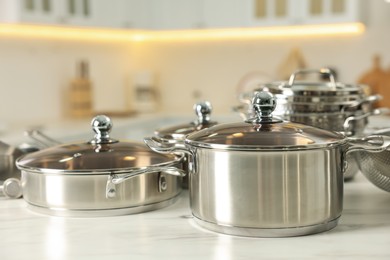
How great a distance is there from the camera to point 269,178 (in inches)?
36.0

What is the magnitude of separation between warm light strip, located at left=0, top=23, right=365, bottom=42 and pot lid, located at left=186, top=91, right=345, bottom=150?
3.00 meters

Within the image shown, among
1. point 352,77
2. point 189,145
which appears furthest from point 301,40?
point 189,145

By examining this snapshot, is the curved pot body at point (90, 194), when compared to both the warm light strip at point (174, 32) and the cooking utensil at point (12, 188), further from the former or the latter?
the warm light strip at point (174, 32)

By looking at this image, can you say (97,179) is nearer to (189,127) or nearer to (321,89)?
(189,127)

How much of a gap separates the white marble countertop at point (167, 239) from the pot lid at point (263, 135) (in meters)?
0.14

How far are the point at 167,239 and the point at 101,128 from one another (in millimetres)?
300

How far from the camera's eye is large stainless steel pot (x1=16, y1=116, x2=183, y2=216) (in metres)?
1.05

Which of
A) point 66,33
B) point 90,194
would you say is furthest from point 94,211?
point 66,33

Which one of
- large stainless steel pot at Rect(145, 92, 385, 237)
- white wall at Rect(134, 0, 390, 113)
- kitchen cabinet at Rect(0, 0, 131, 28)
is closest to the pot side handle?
large stainless steel pot at Rect(145, 92, 385, 237)

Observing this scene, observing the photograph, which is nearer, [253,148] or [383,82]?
[253,148]

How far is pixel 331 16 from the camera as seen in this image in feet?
13.1

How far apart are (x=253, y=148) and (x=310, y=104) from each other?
1.38 ft

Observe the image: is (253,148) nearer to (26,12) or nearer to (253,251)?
(253,251)

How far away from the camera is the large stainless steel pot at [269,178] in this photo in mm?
914
